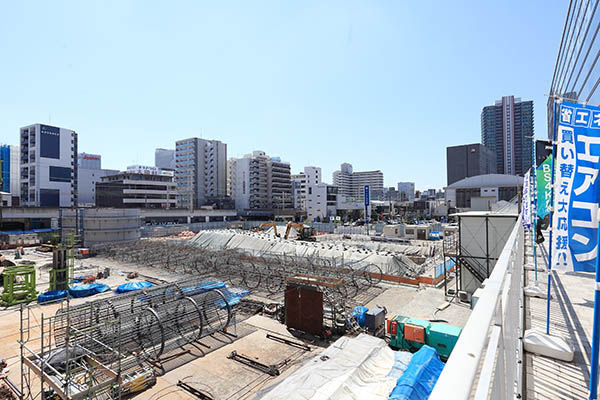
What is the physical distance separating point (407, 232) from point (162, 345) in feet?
135

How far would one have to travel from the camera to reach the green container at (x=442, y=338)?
11.3m

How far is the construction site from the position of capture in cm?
970

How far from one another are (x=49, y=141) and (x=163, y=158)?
199ft

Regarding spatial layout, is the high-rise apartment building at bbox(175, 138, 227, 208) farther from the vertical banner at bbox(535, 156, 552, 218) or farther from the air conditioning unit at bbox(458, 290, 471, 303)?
the vertical banner at bbox(535, 156, 552, 218)

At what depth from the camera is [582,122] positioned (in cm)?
383

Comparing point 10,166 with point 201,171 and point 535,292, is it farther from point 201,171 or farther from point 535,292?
point 535,292

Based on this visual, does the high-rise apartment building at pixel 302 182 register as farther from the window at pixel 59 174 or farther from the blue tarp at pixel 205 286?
the blue tarp at pixel 205 286

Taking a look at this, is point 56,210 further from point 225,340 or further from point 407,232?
point 407,232

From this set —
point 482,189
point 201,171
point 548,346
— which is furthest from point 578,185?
point 201,171

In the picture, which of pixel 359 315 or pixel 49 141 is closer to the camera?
pixel 359 315

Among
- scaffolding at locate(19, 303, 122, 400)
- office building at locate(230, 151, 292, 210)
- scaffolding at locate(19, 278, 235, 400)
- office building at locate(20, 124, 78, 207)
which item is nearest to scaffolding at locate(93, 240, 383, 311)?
scaffolding at locate(19, 278, 235, 400)

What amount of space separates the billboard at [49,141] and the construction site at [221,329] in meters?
51.6

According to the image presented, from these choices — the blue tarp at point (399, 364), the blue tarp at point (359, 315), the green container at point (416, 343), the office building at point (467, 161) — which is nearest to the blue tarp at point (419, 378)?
the blue tarp at point (399, 364)

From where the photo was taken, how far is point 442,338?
1146 centimetres
